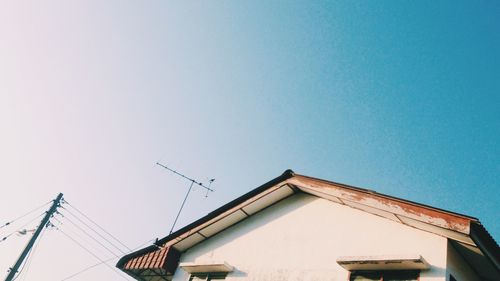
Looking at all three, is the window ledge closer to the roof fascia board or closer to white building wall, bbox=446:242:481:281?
white building wall, bbox=446:242:481:281

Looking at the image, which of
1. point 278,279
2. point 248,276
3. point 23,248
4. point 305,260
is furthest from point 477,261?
point 23,248

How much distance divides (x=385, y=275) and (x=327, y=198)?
9.47 ft

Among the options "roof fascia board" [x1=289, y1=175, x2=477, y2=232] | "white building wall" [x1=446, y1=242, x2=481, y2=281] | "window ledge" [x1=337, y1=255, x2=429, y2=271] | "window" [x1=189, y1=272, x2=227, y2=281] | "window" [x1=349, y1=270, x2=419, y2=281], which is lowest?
"window" [x1=189, y1=272, x2=227, y2=281]

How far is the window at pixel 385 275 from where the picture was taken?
7.97 meters

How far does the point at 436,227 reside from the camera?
319 inches

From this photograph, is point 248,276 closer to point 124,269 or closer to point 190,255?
point 190,255

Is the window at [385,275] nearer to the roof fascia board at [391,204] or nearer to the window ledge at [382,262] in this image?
the window ledge at [382,262]

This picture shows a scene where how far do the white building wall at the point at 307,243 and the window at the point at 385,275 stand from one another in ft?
0.72

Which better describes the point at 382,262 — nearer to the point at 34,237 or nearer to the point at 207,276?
the point at 207,276

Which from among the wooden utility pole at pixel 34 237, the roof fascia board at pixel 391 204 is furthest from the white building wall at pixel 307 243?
the wooden utility pole at pixel 34 237

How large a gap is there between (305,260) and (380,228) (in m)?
2.16

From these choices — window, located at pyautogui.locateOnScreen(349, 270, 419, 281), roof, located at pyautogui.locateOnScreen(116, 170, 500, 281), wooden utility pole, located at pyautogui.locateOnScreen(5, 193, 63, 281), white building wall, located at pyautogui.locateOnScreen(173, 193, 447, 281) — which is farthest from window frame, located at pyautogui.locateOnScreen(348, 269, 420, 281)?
wooden utility pole, located at pyautogui.locateOnScreen(5, 193, 63, 281)

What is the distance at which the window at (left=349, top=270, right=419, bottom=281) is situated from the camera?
7.97 metres

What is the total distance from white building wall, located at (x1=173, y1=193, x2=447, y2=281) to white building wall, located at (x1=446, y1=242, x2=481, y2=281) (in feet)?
0.63
